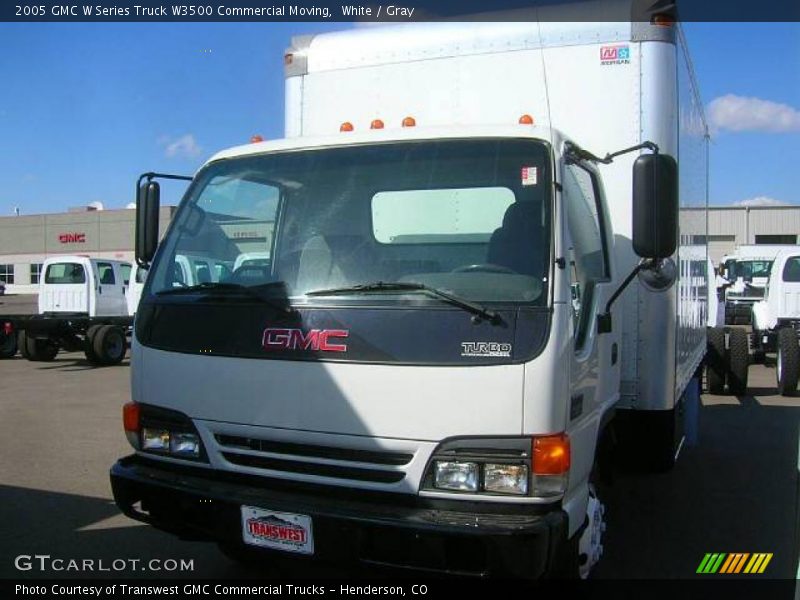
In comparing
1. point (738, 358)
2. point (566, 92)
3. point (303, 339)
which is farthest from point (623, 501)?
point (738, 358)

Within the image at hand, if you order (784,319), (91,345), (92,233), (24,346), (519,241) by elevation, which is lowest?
(24,346)

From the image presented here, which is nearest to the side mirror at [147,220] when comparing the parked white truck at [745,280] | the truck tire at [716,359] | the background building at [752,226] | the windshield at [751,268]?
the truck tire at [716,359]

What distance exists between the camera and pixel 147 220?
4012mm

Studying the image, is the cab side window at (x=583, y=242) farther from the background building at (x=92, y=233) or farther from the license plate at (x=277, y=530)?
the background building at (x=92, y=233)

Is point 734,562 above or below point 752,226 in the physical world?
below

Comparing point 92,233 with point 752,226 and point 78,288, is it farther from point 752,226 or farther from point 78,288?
point 752,226

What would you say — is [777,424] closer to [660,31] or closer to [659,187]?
[660,31]

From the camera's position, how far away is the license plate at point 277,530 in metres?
2.93

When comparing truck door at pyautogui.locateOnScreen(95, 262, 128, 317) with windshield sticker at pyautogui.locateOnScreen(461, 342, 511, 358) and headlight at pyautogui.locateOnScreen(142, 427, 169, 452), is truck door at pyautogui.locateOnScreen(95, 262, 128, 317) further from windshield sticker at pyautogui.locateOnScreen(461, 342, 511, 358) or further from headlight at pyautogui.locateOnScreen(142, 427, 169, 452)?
windshield sticker at pyautogui.locateOnScreen(461, 342, 511, 358)

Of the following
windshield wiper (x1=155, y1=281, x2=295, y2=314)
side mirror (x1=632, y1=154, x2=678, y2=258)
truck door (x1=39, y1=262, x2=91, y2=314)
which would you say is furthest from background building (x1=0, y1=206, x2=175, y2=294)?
side mirror (x1=632, y1=154, x2=678, y2=258)

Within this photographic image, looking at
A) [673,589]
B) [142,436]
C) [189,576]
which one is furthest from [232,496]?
[673,589]

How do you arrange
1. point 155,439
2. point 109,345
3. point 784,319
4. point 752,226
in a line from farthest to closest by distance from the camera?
point 752,226
point 109,345
point 784,319
point 155,439

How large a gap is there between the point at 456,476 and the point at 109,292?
15.1 meters

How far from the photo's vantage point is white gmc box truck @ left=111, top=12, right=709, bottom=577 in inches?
110
